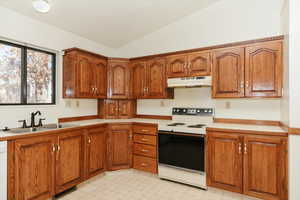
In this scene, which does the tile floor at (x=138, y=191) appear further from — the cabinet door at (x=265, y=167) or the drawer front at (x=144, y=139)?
the drawer front at (x=144, y=139)

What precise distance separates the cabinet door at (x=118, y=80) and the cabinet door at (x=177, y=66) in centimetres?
92

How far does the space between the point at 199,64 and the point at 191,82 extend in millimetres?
322

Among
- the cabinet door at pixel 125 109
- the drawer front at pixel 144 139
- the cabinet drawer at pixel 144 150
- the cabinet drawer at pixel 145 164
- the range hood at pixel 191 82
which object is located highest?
the range hood at pixel 191 82

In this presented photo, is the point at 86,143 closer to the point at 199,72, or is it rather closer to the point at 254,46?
the point at 199,72

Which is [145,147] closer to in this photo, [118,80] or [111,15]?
[118,80]

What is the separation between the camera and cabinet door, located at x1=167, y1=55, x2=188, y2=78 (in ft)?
10.1

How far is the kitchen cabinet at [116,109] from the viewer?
3.72m

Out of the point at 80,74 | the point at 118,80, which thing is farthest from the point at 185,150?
the point at 80,74

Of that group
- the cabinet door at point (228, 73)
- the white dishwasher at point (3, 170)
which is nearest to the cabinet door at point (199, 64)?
the cabinet door at point (228, 73)

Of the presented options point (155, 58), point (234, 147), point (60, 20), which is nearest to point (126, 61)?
point (155, 58)

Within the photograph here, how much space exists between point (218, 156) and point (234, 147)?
10.2 inches

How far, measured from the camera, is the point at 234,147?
8.01 feet

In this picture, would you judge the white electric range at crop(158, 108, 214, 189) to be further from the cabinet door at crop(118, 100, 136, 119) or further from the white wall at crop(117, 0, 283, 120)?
the cabinet door at crop(118, 100, 136, 119)

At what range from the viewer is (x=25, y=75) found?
2605 millimetres
